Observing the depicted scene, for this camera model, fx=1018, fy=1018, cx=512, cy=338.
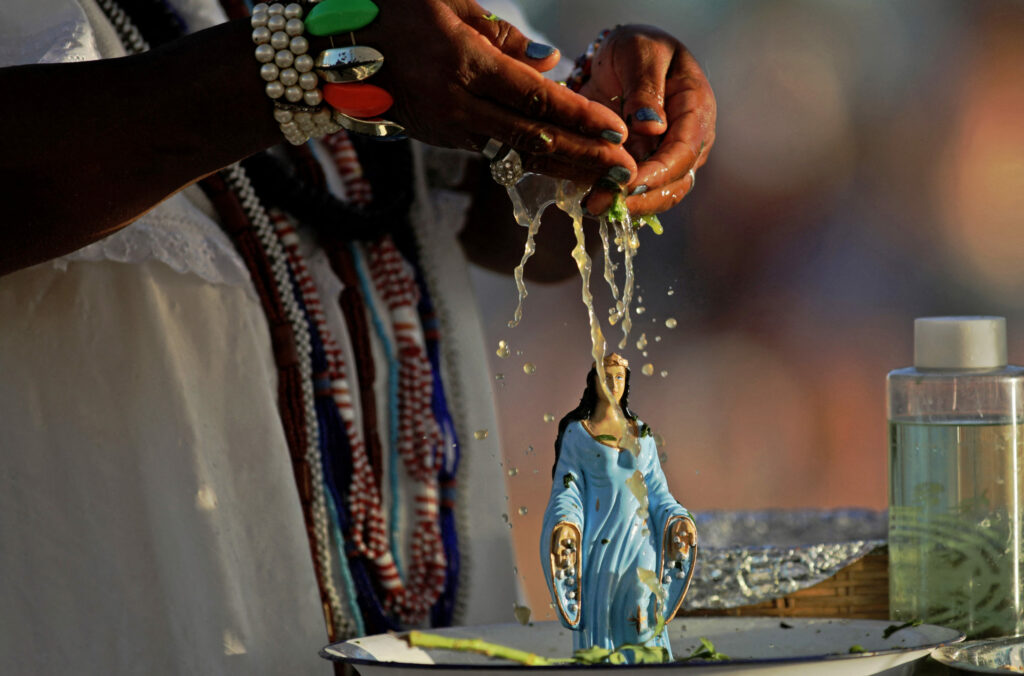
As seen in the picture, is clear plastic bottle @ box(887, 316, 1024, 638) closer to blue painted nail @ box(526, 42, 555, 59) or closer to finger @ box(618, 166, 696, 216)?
finger @ box(618, 166, 696, 216)

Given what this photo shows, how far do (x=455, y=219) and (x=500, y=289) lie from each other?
25 cm

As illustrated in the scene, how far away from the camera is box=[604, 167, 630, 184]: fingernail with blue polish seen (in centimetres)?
45

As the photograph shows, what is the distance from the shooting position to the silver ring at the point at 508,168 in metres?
0.44

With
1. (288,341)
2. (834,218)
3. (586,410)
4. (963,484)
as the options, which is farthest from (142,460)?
(834,218)

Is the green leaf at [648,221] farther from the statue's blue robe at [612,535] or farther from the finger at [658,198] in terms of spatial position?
the statue's blue robe at [612,535]

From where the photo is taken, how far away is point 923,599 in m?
0.57

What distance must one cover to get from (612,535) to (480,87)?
246mm

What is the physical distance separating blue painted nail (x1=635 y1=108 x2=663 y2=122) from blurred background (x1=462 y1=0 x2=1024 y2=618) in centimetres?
89

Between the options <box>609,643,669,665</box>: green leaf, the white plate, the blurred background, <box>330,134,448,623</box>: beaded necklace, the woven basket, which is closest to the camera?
the white plate

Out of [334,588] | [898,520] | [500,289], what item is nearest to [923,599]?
[898,520]

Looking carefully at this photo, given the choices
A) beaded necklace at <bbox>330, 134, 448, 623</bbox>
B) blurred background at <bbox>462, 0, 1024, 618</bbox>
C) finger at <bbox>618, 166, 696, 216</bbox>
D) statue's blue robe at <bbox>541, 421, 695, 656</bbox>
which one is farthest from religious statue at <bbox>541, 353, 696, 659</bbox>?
blurred background at <bbox>462, 0, 1024, 618</bbox>

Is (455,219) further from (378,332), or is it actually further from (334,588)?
(334,588)

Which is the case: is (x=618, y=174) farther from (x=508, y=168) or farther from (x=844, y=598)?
(x=844, y=598)

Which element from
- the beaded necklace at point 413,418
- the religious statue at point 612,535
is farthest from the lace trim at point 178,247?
the religious statue at point 612,535
